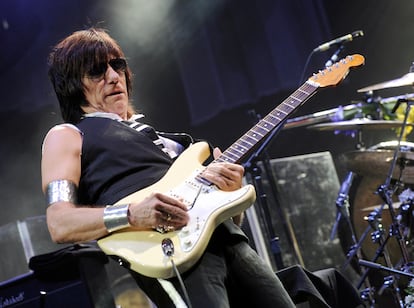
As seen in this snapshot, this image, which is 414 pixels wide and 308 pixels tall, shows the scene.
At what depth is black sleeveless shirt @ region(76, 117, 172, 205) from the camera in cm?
198

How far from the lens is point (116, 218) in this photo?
1816 millimetres

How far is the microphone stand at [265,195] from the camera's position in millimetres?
3928

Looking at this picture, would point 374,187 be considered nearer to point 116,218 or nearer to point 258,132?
point 258,132

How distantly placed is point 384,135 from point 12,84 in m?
3.45

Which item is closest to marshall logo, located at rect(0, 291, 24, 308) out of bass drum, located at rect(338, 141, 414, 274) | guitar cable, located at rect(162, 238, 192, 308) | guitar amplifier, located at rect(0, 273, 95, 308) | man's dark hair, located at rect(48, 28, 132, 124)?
guitar amplifier, located at rect(0, 273, 95, 308)

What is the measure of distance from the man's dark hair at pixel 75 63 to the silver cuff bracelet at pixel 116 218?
594 mm

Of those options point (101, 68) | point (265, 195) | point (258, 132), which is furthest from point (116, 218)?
point (265, 195)

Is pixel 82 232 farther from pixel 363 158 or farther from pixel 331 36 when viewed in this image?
pixel 331 36

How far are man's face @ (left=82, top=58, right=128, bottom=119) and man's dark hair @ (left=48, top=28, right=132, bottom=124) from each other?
0.02 metres

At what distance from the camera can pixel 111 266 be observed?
13.6 feet

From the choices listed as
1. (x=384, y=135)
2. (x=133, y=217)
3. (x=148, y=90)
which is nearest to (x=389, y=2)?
(x=384, y=135)

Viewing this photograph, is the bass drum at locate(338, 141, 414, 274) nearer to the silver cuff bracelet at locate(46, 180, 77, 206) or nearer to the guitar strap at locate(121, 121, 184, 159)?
the guitar strap at locate(121, 121, 184, 159)

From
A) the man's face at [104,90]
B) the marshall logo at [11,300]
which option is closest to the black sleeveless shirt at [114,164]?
the man's face at [104,90]

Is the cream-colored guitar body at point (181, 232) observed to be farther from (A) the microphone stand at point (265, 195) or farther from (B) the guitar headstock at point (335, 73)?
(A) the microphone stand at point (265, 195)
